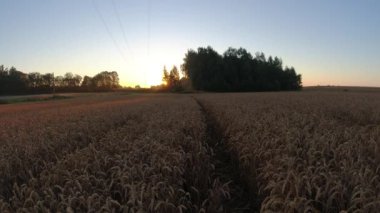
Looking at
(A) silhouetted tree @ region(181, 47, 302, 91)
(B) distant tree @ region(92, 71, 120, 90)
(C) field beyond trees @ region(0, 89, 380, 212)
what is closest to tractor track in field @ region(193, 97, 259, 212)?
(C) field beyond trees @ region(0, 89, 380, 212)

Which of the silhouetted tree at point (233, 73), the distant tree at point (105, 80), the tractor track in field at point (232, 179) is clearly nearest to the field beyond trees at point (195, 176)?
the tractor track in field at point (232, 179)

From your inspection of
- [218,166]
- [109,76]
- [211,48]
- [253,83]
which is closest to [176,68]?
[211,48]

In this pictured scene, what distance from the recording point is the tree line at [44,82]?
399 ft

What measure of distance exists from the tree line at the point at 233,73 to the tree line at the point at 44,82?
112 ft

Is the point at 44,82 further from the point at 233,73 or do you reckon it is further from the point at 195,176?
the point at 195,176

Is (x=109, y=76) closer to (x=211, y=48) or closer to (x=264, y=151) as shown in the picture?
(x=211, y=48)

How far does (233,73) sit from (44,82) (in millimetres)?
70081

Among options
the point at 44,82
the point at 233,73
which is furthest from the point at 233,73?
the point at 44,82

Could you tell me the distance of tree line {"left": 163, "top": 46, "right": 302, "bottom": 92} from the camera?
4183 inches

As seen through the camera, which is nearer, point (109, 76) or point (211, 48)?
point (211, 48)

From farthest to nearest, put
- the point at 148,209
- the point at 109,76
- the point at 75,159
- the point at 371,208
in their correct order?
the point at 109,76 < the point at 75,159 < the point at 148,209 < the point at 371,208

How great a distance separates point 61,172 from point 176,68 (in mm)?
141442

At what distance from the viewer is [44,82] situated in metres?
149

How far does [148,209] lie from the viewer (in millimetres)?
4953
